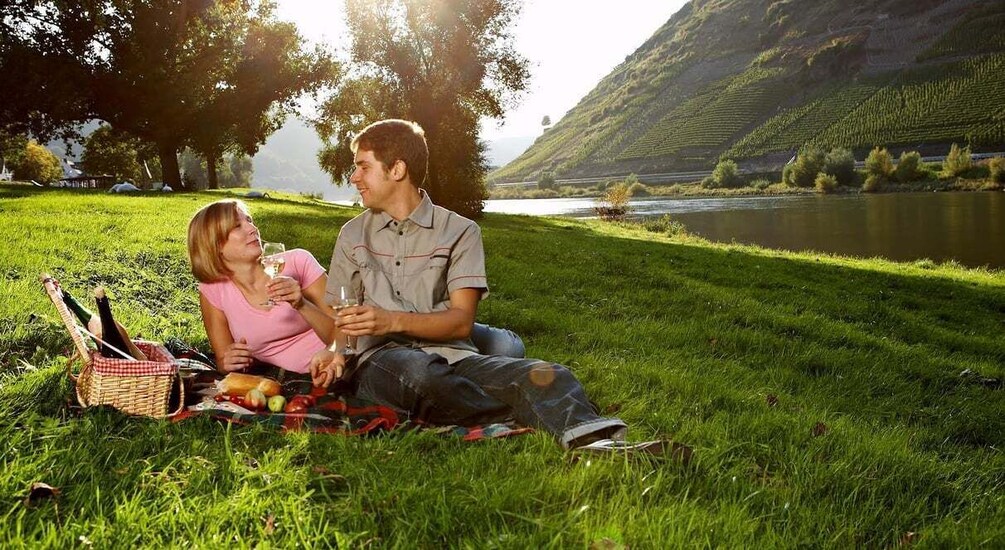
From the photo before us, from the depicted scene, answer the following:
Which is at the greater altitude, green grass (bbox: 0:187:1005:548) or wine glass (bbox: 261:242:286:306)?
wine glass (bbox: 261:242:286:306)

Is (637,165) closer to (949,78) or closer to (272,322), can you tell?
(949,78)

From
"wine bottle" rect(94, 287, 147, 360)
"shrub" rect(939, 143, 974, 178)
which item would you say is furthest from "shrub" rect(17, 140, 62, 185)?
"shrub" rect(939, 143, 974, 178)

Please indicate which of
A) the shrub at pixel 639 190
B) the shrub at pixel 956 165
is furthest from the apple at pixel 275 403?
the shrub at pixel 639 190

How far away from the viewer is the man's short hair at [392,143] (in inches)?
163

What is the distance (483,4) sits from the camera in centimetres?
2989

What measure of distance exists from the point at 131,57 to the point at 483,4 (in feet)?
58.1

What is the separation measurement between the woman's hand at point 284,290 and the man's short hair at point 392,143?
96cm

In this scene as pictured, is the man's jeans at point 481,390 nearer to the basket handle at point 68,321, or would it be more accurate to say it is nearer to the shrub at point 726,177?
the basket handle at point 68,321

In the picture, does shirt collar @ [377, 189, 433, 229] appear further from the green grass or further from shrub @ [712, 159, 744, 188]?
shrub @ [712, 159, 744, 188]

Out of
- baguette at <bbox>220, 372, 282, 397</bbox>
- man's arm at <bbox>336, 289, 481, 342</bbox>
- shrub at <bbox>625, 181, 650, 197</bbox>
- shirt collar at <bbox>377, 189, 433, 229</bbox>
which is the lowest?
baguette at <bbox>220, 372, 282, 397</bbox>

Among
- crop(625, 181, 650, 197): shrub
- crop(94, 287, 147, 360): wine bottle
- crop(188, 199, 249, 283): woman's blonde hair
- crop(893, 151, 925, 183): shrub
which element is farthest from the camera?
crop(625, 181, 650, 197): shrub

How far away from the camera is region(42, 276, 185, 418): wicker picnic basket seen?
12.2 ft

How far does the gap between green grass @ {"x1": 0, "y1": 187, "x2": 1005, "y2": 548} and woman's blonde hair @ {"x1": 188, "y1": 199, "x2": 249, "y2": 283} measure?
3.76 feet

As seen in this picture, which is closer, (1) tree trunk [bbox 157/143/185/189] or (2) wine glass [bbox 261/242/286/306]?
(2) wine glass [bbox 261/242/286/306]
